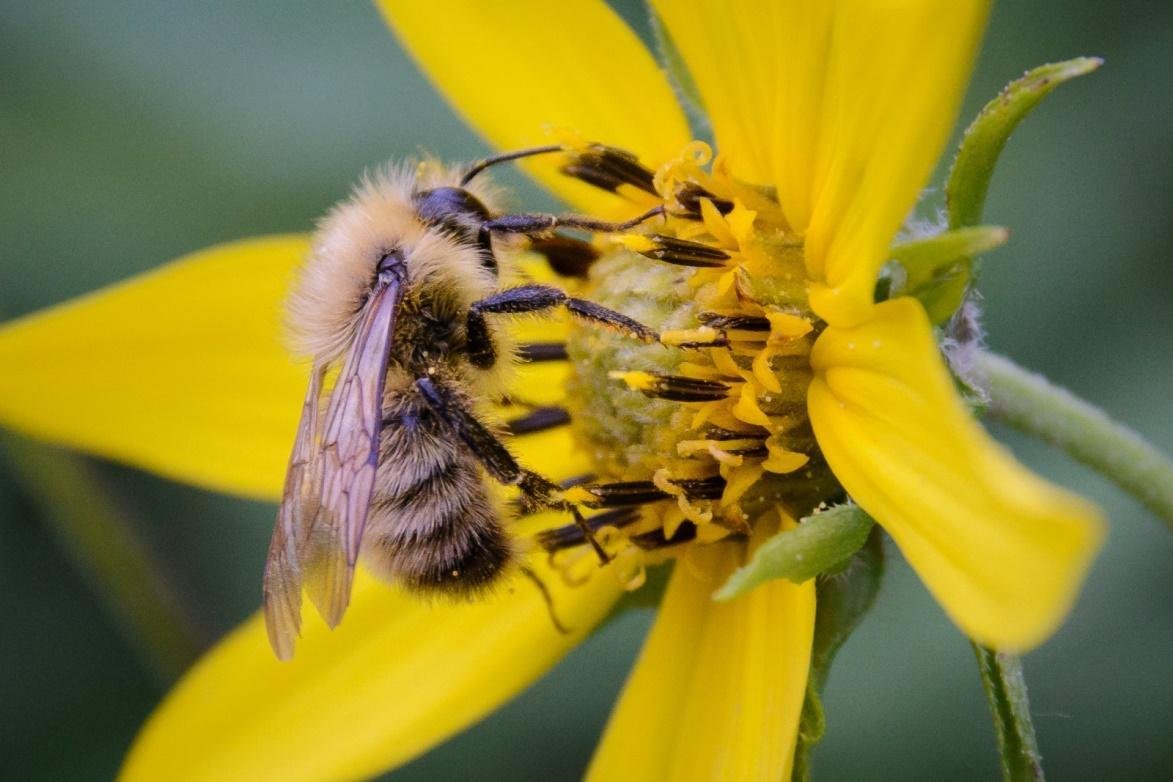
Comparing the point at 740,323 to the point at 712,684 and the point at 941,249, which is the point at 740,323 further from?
the point at 712,684

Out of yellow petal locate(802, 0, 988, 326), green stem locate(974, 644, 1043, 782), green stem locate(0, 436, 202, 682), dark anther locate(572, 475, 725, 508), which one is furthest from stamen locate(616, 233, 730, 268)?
green stem locate(0, 436, 202, 682)

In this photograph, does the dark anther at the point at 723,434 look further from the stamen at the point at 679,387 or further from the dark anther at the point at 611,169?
the dark anther at the point at 611,169

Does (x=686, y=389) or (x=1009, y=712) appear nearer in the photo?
(x=1009, y=712)

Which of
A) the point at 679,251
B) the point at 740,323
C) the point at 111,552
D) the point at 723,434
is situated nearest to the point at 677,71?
the point at 679,251

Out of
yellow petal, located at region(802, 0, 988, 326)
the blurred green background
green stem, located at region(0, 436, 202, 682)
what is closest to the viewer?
yellow petal, located at region(802, 0, 988, 326)

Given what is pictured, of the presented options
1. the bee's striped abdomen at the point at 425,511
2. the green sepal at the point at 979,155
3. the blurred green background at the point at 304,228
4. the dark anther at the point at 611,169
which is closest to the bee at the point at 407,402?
the bee's striped abdomen at the point at 425,511

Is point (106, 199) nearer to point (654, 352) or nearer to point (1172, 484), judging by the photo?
point (654, 352)

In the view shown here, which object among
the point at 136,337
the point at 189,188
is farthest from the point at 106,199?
the point at 136,337

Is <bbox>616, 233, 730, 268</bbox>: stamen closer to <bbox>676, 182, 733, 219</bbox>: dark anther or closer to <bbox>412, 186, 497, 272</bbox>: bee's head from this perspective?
<bbox>676, 182, 733, 219</bbox>: dark anther
